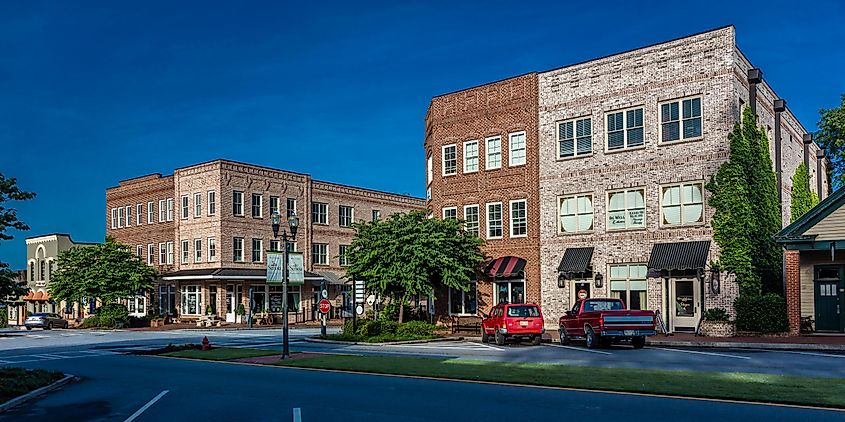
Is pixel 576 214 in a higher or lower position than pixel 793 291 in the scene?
higher

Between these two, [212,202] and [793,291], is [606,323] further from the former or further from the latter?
[212,202]

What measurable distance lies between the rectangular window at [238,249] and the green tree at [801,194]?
1529 inches

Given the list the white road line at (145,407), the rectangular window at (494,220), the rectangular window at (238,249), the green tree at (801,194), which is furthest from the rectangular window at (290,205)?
the white road line at (145,407)

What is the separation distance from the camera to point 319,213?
6900cm

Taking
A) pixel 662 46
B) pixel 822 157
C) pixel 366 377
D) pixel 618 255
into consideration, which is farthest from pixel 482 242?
pixel 822 157

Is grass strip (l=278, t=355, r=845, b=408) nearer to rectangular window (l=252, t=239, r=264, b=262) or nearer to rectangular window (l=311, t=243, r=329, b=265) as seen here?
rectangular window (l=252, t=239, r=264, b=262)

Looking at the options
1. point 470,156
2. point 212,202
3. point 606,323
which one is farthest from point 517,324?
point 212,202

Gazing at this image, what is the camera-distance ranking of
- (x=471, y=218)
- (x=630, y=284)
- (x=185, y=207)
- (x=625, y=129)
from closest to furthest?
1. (x=630, y=284)
2. (x=625, y=129)
3. (x=471, y=218)
4. (x=185, y=207)

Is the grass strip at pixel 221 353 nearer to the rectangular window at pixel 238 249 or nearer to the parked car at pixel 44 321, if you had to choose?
the rectangular window at pixel 238 249

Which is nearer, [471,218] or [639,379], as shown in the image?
[639,379]

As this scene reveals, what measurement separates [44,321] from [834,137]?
58.3 meters

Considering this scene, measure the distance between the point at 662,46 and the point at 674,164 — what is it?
17.4 ft

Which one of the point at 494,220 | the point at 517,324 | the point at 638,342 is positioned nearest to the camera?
the point at 638,342

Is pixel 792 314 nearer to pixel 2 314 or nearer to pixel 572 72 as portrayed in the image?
pixel 572 72
